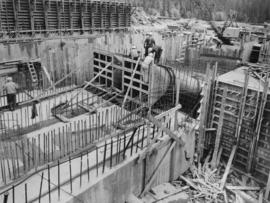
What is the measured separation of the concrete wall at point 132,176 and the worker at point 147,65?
108 inches

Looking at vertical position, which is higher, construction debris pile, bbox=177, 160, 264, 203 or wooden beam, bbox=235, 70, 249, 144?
wooden beam, bbox=235, 70, 249, 144

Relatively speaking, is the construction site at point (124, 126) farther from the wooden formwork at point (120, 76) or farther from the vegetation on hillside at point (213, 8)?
the vegetation on hillside at point (213, 8)

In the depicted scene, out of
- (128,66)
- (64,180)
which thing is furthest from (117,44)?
(64,180)

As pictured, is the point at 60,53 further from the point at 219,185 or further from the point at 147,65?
the point at 219,185

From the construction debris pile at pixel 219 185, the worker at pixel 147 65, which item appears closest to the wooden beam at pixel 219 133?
the construction debris pile at pixel 219 185

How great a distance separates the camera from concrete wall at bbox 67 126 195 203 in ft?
20.3

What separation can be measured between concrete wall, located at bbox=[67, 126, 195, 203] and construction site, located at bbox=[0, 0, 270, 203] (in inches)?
1.3

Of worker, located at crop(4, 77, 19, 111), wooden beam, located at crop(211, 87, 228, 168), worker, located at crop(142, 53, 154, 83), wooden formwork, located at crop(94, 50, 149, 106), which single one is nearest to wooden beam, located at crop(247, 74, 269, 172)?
wooden beam, located at crop(211, 87, 228, 168)

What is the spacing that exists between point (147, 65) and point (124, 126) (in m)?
2.51

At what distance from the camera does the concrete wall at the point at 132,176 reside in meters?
6.19

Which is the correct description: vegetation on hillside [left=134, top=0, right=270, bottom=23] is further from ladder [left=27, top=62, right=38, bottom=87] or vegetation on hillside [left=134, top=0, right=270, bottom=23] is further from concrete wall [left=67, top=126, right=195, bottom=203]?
concrete wall [left=67, top=126, right=195, bottom=203]

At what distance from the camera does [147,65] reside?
9703mm

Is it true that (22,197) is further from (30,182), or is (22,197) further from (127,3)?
(127,3)

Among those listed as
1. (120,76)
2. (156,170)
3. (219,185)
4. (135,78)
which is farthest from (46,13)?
(219,185)
